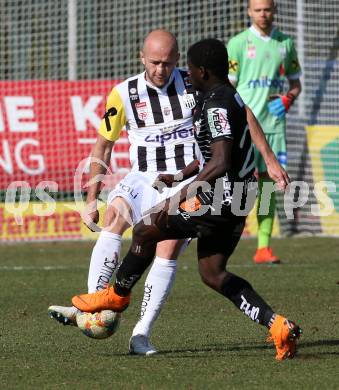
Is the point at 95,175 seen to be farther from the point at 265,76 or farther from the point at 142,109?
the point at 265,76

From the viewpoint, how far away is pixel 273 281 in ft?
33.2

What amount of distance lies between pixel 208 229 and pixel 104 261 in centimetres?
93

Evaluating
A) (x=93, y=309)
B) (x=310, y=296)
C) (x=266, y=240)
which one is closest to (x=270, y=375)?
(x=93, y=309)

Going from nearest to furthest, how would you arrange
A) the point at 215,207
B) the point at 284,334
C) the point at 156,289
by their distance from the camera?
the point at 284,334 < the point at 215,207 < the point at 156,289

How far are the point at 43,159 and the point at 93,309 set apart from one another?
8970 millimetres

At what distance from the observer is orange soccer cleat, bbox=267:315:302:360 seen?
5957 millimetres

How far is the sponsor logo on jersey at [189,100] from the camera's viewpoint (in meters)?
7.18

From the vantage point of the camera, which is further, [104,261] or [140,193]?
[140,193]

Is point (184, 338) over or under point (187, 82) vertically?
under

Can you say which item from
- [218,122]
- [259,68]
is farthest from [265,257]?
[218,122]

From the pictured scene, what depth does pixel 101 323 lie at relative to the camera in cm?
642

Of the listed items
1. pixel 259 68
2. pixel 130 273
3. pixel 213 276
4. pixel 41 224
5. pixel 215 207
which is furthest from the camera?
pixel 41 224

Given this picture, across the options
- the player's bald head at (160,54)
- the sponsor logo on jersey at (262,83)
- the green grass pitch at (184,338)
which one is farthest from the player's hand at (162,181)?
the sponsor logo on jersey at (262,83)

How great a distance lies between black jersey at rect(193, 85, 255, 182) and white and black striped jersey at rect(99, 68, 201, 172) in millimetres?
843
